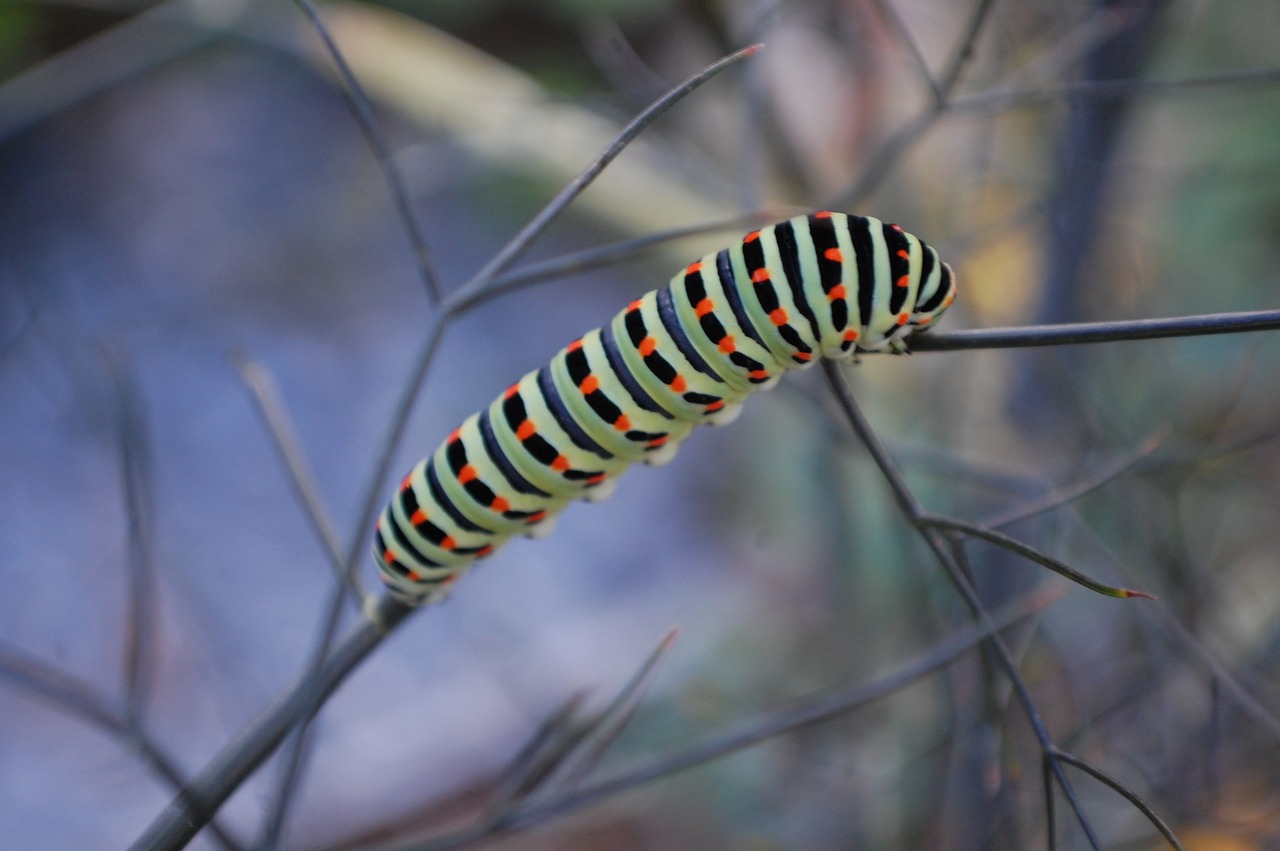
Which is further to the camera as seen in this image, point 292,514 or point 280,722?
→ point 292,514

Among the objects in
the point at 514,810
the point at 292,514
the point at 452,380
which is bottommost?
the point at 514,810

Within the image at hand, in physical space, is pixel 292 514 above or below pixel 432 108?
below

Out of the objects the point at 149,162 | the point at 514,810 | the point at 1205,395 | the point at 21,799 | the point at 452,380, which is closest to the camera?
the point at 514,810

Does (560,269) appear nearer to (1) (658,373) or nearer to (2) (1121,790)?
(1) (658,373)

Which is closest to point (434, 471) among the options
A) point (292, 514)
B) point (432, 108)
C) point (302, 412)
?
point (292, 514)

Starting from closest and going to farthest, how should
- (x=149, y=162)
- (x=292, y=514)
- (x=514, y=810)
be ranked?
(x=514, y=810) < (x=292, y=514) < (x=149, y=162)

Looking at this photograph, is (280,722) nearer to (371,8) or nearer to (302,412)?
(302,412)

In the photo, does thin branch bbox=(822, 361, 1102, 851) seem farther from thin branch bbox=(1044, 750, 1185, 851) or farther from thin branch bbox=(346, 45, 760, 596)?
thin branch bbox=(346, 45, 760, 596)
